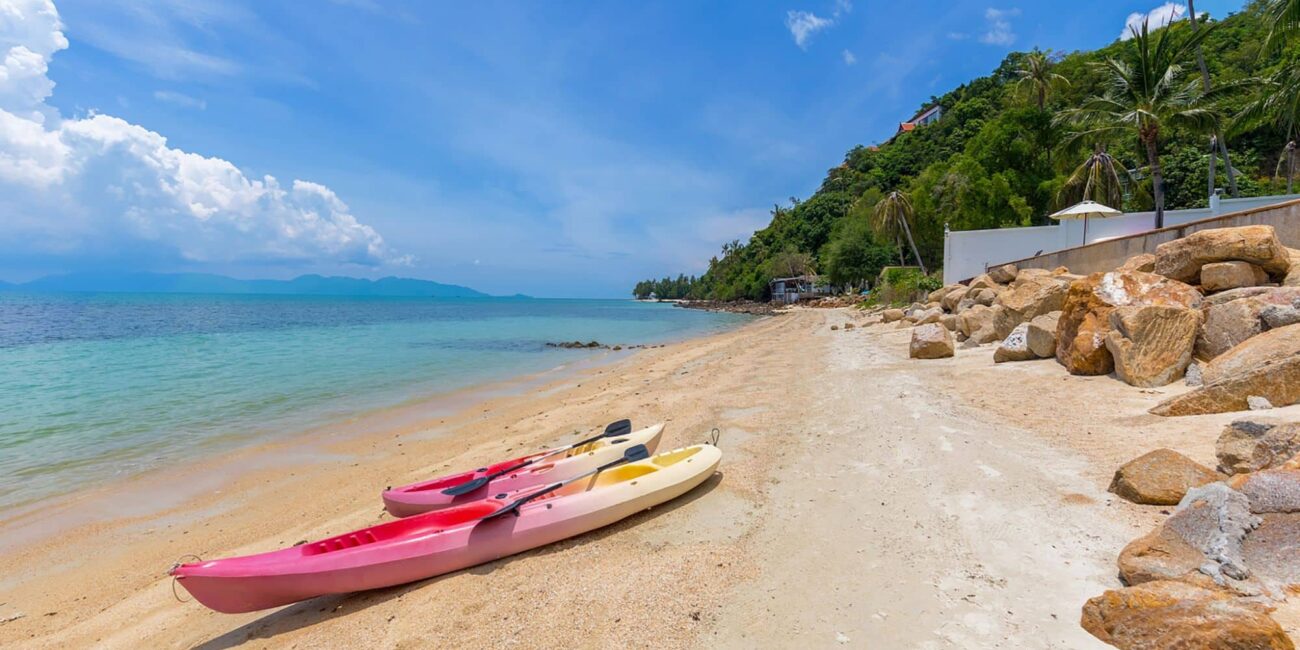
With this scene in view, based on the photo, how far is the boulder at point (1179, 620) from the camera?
82.3 inches

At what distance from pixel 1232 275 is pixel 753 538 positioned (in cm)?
829

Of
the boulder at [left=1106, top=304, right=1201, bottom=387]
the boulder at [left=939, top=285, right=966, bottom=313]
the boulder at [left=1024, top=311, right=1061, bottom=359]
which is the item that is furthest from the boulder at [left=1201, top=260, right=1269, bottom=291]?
the boulder at [left=939, top=285, right=966, bottom=313]

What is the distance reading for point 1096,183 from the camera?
23953mm

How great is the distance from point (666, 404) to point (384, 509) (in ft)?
16.4

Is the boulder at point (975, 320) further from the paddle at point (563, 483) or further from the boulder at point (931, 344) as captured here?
the paddle at point (563, 483)

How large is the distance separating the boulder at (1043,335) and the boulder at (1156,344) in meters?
1.72

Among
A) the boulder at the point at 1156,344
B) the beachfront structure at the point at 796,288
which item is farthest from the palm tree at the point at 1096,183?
the beachfront structure at the point at 796,288

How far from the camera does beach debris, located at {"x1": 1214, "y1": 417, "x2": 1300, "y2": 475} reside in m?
3.27

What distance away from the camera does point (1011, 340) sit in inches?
362

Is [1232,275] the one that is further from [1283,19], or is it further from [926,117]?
[926,117]

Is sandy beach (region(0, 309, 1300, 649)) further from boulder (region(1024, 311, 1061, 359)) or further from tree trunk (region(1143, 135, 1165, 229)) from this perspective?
tree trunk (region(1143, 135, 1165, 229))

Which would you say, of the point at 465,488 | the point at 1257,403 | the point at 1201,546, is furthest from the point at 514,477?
the point at 1257,403

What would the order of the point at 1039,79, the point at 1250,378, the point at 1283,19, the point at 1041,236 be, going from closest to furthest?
the point at 1250,378 → the point at 1283,19 → the point at 1041,236 → the point at 1039,79

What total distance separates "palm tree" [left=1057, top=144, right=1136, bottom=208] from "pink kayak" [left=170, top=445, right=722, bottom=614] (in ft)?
90.4
